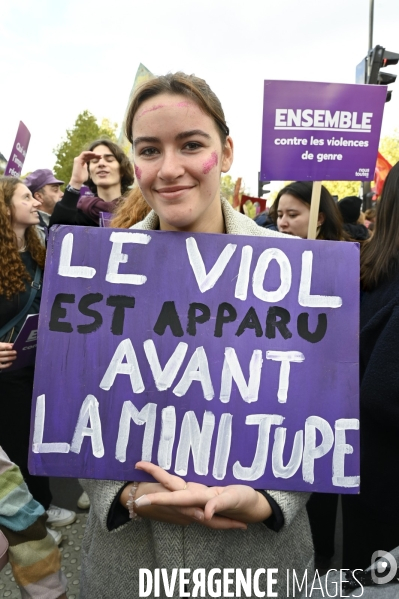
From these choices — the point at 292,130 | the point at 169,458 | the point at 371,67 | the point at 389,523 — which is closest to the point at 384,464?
the point at 389,523

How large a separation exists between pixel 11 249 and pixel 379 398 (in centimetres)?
227

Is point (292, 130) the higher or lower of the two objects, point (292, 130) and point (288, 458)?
the higher

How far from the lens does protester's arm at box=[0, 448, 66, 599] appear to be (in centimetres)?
157

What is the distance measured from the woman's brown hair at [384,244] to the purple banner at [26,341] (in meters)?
1.36

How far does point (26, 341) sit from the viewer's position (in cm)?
209

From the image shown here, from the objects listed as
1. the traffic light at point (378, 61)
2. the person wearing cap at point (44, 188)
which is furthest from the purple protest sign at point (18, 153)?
the traffic light at point (378, 61)

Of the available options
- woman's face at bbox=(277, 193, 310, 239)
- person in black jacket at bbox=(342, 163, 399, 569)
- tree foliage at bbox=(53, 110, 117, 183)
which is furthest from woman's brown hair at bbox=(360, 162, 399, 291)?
tree foliage at bbox=(53, 110, 117, 183)

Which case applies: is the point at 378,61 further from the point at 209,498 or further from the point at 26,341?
the point at 209,498

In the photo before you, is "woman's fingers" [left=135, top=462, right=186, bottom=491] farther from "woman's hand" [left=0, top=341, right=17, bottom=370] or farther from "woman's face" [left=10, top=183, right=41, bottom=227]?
"woman's face" [left=10, top=183, right=41, bottom=227]

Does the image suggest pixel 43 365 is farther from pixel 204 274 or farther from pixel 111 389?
pixel 204 274

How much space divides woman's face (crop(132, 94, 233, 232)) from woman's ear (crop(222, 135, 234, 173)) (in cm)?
8

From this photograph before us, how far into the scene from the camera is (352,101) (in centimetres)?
279

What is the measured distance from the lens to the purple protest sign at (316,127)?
2.77 m

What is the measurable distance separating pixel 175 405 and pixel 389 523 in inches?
42.7
